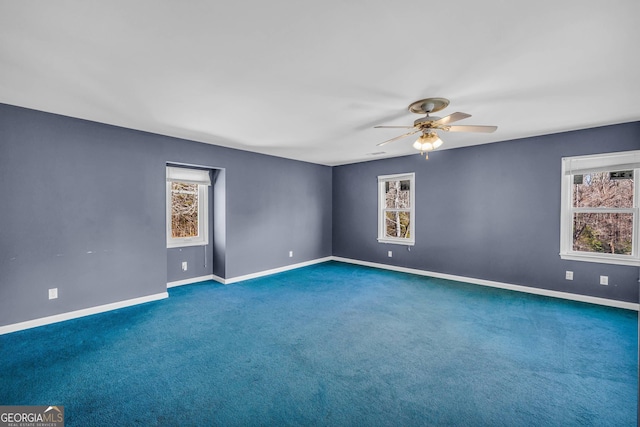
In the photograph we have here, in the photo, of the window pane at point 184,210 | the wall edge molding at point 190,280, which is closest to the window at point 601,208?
the wall edge molding at point 190,280

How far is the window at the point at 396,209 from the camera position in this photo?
5.81 metres

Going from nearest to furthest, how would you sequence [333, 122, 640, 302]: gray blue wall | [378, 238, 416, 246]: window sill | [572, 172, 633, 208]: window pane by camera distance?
[572, 172, 633, 208]: window pane < [333, 122, 640, 302]: gray blue wall < [378, 238, 416, 246]: window sill

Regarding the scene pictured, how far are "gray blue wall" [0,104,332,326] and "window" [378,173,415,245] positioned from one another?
301cm

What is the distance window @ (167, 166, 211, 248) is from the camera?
191 inches

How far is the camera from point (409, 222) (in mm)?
5871

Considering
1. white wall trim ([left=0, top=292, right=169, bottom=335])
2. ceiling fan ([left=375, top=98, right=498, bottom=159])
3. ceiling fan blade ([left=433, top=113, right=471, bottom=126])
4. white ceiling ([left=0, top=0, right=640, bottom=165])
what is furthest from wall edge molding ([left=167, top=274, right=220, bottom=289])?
ceiling fan blade ([left=433, top=113, right=471, bottom=126])

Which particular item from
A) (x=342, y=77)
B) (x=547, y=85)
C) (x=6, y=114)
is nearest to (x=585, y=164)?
(x=547, y=85)

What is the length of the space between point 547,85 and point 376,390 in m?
3.00

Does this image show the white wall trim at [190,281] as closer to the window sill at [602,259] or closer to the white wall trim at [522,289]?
the white wall trim at [522,289]

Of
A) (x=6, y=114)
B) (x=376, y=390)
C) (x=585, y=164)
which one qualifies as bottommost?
(x=376, y=390)

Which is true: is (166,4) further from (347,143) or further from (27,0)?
(347,143)

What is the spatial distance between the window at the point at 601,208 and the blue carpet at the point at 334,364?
819 millimetres

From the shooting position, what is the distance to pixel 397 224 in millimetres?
6109

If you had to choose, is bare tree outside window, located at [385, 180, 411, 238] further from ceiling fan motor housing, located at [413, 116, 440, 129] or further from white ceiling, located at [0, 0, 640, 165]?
ceiling fan motor housing, located at [413, 116, 440, 129]
